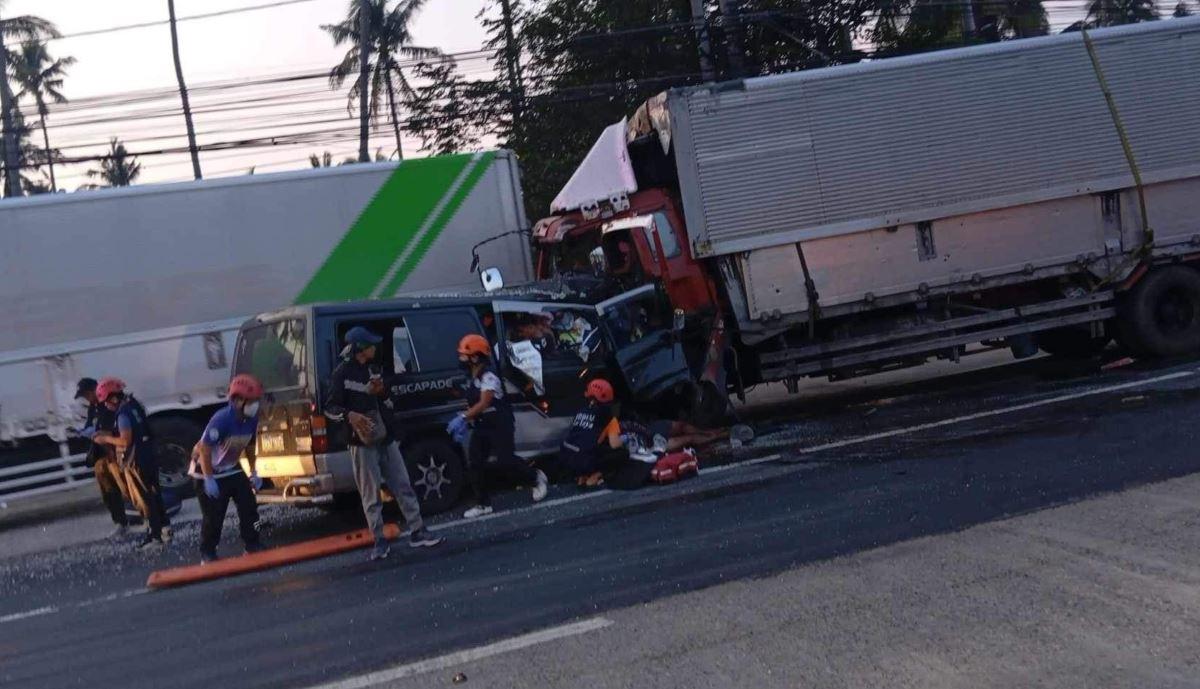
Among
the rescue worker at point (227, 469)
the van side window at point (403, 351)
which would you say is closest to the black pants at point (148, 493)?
the rescue worker at point (227, 469)

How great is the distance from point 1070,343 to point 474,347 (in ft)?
29.4

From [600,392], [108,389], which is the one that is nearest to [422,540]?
[600,392]

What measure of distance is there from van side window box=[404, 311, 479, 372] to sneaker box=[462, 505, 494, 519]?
1.25m

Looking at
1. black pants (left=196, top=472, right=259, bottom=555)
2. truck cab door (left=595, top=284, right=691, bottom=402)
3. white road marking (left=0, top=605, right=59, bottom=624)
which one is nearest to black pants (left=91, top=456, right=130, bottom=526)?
black pants (left=196, top=472, right=259, bottom=555)

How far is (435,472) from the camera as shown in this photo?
10.7m

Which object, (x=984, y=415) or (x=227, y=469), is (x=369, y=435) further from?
(x=984, y=415)

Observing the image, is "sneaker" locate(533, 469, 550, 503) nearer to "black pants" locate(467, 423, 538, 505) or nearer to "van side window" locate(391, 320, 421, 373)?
"black pants" locate(467, 423, 538, 505)

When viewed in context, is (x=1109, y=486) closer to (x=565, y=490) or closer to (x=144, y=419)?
(x=565, y=490)

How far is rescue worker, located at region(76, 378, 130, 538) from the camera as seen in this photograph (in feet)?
37.3

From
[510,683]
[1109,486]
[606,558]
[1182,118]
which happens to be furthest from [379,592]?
[1182,118]

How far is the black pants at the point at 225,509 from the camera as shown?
30.9 feet

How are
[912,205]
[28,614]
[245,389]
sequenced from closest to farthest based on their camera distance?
[28,614], [245,389], [912,205]

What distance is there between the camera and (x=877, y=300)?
14.0 m

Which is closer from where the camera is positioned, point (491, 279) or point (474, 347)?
point (474, 347)
